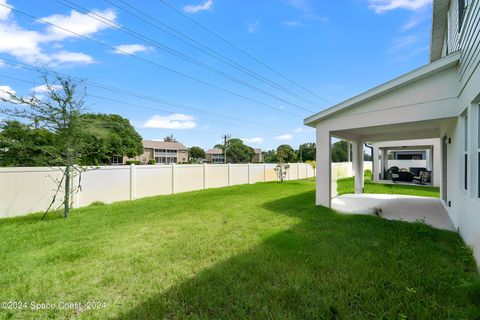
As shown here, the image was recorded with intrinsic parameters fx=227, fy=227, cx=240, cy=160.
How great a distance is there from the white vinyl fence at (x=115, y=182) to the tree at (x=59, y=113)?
3.60 ft

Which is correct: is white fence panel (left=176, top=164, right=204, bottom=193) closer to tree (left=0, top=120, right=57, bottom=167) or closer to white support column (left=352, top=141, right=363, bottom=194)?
tree (left=0, top=120, right=57, bottom=167)

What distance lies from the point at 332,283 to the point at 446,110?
180 inches

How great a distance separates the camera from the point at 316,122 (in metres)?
7.47

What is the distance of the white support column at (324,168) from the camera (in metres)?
7.15

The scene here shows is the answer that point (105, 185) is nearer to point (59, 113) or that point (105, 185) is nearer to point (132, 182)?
point (132, 182)

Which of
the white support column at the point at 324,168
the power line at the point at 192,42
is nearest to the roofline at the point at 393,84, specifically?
the white support column at the point at 324,168

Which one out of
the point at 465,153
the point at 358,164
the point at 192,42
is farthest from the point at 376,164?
the point at 192,42

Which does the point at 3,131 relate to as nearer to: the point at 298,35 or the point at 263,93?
the point at 298,35

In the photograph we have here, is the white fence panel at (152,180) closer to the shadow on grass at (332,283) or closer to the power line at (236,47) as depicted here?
the power line at (236,47)

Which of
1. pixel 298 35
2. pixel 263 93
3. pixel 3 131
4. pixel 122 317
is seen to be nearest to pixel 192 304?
pixel 122 317

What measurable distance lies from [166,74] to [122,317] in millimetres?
17413

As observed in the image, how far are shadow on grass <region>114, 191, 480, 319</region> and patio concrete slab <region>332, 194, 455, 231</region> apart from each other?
→ 58.3 inches

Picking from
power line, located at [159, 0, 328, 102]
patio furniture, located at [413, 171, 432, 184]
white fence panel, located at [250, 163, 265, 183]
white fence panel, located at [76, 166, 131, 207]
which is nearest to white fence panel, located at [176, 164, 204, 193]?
white fence panel, located at [76, 166, 131, 207]

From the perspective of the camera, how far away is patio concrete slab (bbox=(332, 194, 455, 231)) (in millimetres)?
5836
